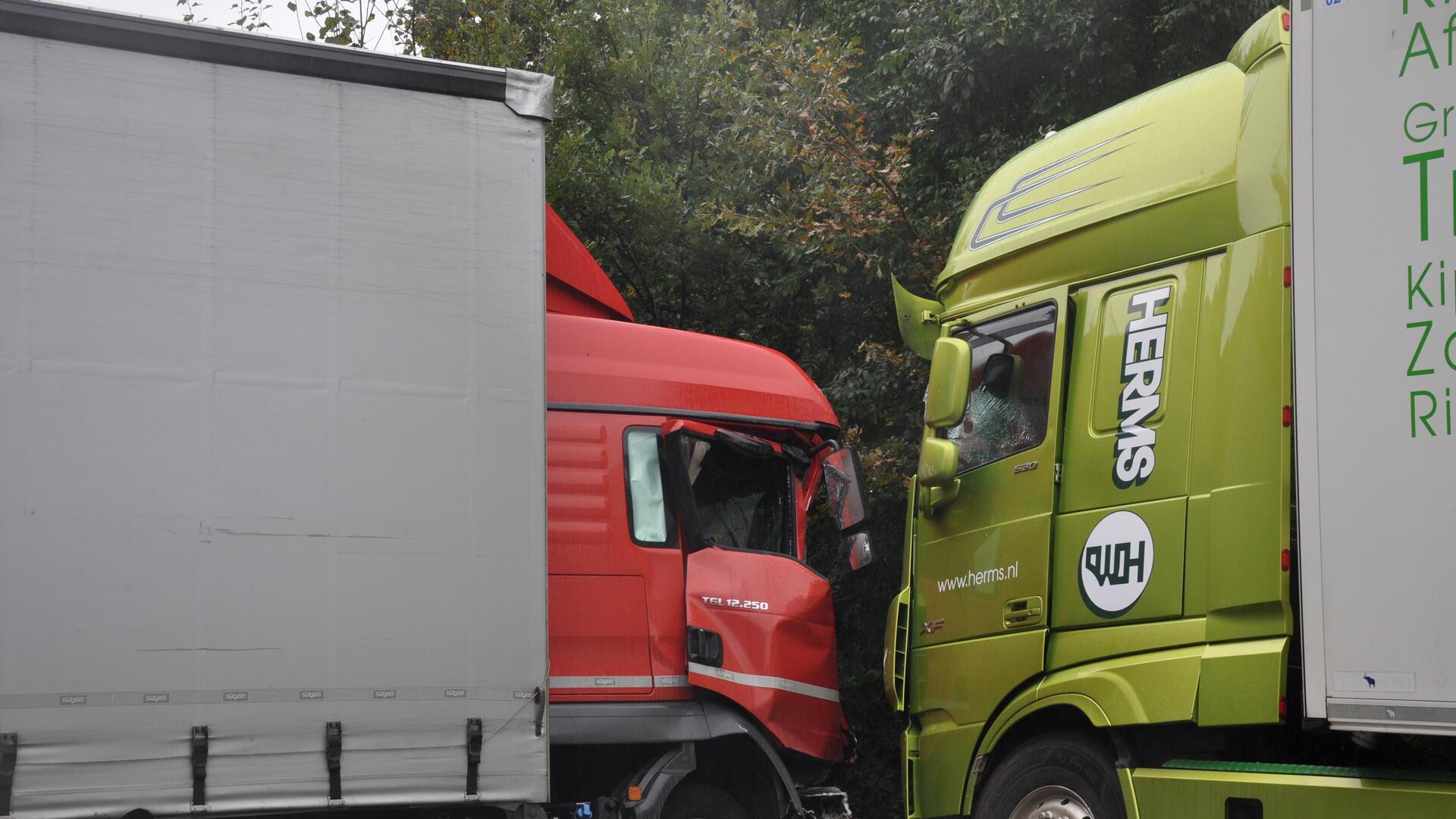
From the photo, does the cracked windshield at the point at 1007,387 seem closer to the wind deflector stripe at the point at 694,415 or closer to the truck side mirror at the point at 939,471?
the truck side mirror at the point at 939,471

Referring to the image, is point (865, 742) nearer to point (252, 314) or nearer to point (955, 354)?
point (955, 354)

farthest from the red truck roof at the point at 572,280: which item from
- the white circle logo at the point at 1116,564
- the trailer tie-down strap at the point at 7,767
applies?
the trailer tie-down strap at the point at 7,767

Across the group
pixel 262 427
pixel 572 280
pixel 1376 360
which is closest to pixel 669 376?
pixel 572 280

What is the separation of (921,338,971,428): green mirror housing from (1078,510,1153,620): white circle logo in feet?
3.06

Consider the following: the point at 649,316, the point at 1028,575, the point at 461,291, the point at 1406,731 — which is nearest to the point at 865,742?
the point at 649,316

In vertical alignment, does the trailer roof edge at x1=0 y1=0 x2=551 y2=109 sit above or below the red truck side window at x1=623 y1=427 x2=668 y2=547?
above

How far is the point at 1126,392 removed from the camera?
17.9 ft

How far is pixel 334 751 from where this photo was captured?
206 inches

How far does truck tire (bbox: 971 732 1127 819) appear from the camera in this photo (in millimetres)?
5281

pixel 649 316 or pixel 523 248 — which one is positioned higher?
pixel 649 316

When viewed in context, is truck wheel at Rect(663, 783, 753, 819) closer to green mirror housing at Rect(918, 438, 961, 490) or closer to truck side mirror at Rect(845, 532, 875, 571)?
truck side mirror at Rect(845, 532, 875, 571)

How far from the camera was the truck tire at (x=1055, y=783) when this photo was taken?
5.28 m

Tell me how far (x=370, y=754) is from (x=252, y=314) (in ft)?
5.75

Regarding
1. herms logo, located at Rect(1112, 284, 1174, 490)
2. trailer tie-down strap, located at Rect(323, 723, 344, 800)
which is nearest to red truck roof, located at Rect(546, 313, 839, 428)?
trailer tie-down strap, located at Rect(323, 723, 344, 800)
